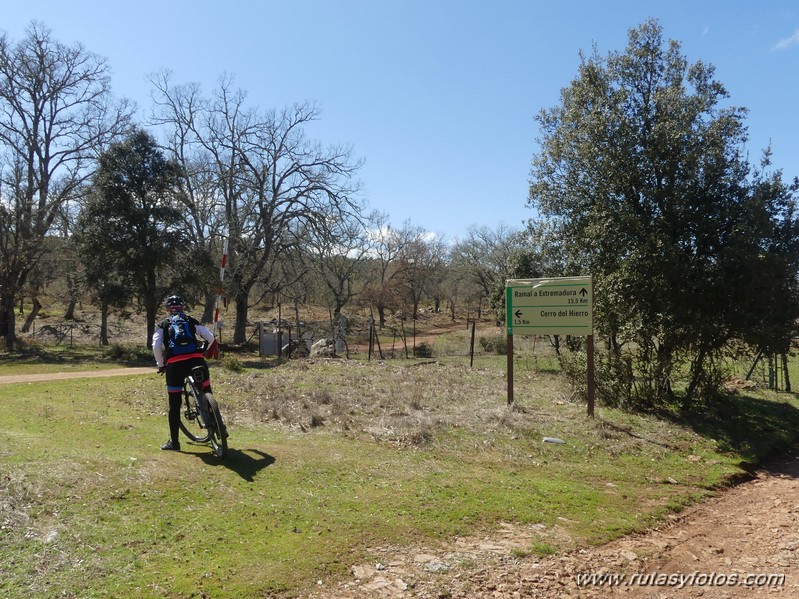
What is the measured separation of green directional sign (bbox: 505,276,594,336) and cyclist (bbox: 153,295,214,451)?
6340 millimetres

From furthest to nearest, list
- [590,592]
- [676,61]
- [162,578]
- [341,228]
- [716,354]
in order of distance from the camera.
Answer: [341,228] < [676,61] < [716,354] < [590,592] < [162,578]

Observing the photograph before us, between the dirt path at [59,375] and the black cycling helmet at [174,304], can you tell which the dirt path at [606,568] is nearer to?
the black cycling helmet at [174,304]

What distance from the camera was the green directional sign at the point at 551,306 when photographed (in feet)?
34.8

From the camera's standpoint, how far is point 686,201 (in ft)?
36.4

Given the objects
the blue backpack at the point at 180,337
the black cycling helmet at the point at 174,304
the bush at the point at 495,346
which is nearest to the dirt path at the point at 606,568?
the blue backpack at the point at 180,337

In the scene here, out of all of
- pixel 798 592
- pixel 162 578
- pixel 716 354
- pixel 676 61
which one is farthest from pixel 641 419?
pixel 162 578

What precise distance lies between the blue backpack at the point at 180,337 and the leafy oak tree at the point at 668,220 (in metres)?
7.93

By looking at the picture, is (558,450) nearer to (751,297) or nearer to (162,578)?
(751,297)

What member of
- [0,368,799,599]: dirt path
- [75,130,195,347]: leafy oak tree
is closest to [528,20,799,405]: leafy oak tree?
[0,368,799,599]: dirt path

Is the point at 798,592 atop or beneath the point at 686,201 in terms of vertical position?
beneath

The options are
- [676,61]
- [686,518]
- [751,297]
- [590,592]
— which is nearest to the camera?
[590,592]

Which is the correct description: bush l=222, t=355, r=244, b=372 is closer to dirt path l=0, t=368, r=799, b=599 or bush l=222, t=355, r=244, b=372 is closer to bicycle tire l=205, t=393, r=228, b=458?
bicycle tire l=205, t=393, r=228, b=458

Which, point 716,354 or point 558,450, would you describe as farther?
point 716,354

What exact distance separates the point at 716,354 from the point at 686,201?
297 cm
